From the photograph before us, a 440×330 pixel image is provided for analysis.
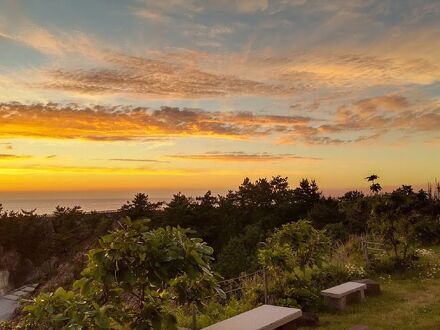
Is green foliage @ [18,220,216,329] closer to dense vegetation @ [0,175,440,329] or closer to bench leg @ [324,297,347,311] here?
dense vegetation @ [0,175,440,329]

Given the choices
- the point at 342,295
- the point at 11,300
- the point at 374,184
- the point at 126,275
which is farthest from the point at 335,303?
the point at 11,300

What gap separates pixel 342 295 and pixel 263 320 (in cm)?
296

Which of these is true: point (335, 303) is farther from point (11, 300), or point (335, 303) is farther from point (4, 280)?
point (4, 280)

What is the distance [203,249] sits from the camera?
3510mm

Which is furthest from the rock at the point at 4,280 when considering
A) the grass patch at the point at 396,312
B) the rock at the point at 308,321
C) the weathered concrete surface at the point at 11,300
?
the rock at the point at 308,321

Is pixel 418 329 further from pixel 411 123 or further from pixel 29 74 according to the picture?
pixel 29 74

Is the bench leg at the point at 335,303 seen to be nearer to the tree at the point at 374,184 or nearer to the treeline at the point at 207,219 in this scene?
the tree at the point at 374,184

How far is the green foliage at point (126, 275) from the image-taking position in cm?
330

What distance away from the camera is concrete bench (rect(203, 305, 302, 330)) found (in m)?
5.20

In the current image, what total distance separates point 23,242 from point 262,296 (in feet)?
88.7

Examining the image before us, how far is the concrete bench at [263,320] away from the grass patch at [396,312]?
137 cm

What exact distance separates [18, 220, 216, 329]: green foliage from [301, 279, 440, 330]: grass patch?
4.35m

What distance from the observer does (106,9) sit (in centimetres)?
955

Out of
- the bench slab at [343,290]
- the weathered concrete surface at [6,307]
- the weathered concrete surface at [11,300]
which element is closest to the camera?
the bench slab at [343,290]
